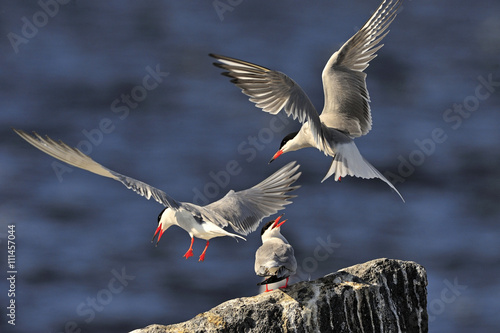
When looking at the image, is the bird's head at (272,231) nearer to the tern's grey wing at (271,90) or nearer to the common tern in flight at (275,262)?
the common tern in flight at (275,262)

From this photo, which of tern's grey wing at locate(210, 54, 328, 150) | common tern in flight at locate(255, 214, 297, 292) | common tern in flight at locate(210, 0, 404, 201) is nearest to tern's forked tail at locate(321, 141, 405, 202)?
common tern in flight at locate(210, 0, 404, 201)

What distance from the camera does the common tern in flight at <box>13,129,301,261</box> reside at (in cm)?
703

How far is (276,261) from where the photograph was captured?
681cm

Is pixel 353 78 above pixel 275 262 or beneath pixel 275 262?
above

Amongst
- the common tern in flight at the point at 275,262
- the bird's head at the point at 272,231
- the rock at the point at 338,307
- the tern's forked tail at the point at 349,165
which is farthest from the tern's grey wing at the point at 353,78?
the rock at the point at 338,307

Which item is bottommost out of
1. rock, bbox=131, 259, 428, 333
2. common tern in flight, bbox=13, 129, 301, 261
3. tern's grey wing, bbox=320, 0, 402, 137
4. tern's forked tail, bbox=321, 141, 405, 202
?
rock, bbox=131, 259, 428, 333

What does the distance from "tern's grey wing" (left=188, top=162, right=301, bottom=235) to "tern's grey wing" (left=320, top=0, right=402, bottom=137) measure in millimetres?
1005

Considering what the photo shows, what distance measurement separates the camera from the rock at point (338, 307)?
20.6 ft

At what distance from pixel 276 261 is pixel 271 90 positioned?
7.42 feet

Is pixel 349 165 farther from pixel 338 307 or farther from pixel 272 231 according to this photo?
pixel 338 307

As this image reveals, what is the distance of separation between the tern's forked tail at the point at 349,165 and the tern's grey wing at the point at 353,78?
691 mm

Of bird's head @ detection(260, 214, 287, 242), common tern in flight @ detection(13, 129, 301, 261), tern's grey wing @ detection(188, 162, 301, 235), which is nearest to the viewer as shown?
common tern in flight @ detection(13, 129, 301, 261)

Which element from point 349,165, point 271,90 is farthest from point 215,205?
point 349,165

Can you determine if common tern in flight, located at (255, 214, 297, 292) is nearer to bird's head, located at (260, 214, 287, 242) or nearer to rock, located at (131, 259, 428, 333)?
A: rock, located at (131, 259, 428, 333)
